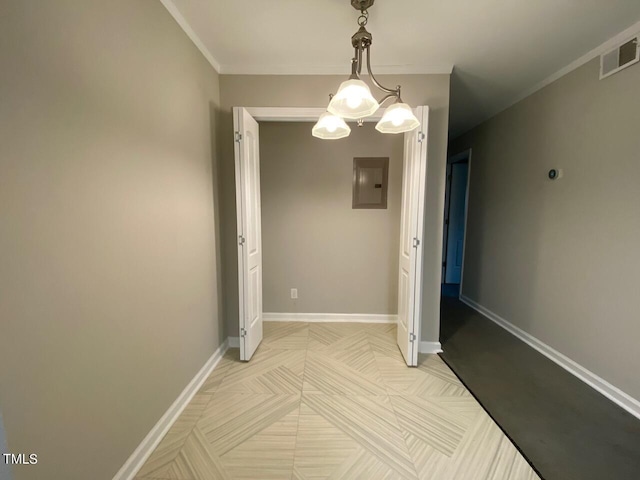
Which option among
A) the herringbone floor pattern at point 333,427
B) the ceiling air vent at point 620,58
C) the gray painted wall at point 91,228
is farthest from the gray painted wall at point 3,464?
the ceiling air vent at point 620,58

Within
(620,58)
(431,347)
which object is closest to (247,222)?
(431,347)

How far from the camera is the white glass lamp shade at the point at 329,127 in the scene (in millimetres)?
1539

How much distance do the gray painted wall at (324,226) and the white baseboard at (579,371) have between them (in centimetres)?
130

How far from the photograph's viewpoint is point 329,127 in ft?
5.14

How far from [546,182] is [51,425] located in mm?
3683

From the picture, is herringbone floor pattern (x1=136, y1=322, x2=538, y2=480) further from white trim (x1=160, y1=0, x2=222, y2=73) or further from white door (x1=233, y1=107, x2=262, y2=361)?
white trim (x1=160, y1=0, x2=222, y2=73)

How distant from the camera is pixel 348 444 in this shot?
1.42 m

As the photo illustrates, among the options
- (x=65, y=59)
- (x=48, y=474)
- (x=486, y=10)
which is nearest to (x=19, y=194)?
(x=65, y=59)

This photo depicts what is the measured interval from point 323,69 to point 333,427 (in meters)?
2.75

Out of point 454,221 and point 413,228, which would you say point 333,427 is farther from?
point 454,221

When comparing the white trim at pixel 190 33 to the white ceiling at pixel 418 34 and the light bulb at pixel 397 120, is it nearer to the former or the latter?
the white ceiling at pixel 418 34

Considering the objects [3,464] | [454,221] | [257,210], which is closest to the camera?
[3,464]

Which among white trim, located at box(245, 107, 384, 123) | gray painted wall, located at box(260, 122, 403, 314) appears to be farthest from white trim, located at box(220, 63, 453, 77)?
gray painted wall, located at box(260, 122, 403, 314)

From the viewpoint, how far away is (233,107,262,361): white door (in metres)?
2.03
